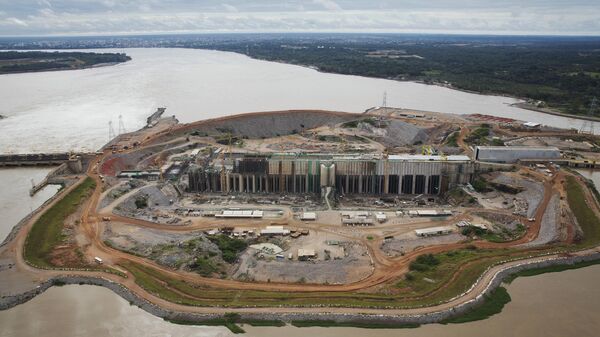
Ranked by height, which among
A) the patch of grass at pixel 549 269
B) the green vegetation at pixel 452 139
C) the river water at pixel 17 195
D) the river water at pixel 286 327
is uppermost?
the green vegetation at pixel 452 139

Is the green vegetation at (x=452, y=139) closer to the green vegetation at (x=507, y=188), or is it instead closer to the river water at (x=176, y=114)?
the green vegetation at (x=507, y=188)

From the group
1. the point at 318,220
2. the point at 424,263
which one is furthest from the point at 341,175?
the point at 424,263

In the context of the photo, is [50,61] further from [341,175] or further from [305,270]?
[305,270]

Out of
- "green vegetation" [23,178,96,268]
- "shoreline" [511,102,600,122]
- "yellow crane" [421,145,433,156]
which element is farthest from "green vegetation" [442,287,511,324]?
"shoreline" [511,102,600,122]

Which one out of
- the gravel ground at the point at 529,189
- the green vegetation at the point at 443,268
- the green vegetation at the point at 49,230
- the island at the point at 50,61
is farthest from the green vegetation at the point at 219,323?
the island at the point at 50,61

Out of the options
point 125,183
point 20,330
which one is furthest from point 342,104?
point 20,330

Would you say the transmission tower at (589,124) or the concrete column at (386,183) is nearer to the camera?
the concrete column at (386,183)
